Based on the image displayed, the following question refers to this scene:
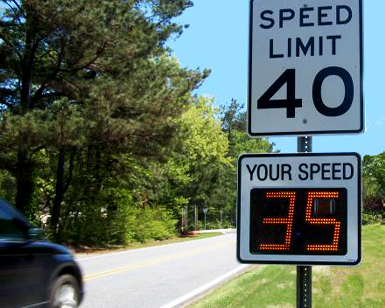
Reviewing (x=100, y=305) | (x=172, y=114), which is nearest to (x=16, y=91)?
(x=172, y=114)

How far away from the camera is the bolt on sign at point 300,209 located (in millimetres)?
2992

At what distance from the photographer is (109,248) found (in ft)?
99.0

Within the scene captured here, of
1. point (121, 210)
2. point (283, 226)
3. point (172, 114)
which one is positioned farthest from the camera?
point (121, 210)

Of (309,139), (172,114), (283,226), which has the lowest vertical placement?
(283,226)

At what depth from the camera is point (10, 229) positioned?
601 cm

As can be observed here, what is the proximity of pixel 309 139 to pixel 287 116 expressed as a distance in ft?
0.64

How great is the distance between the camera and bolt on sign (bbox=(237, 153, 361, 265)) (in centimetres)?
299

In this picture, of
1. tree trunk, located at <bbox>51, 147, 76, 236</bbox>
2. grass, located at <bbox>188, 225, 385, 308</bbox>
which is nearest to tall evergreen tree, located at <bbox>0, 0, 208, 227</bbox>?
tree trunk, located at <bbox>51, 147, 76, 236</bbox>

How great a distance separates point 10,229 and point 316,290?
644 cm

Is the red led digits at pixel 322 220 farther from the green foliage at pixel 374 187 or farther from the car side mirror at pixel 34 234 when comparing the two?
the green foliage at pixel 374 187

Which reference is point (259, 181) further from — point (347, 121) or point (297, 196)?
point (347, 121)

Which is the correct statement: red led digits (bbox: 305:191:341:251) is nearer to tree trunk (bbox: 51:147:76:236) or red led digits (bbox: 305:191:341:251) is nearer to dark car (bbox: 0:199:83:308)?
dark car (bbox: 0:199:83:308)

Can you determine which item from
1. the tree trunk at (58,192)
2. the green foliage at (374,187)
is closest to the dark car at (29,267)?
the tree trunk at (58,192)

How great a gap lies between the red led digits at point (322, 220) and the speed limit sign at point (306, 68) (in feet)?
1.22
